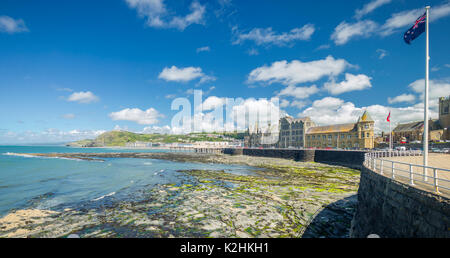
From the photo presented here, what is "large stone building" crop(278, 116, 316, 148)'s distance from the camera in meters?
90.1

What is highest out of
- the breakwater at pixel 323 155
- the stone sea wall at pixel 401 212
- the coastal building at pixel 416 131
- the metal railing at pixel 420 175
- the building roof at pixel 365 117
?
the building roof at pixel 365 117

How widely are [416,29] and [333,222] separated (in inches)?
502

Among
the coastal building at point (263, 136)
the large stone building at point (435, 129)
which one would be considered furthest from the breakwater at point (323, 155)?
the coastal building at point (263, 136)

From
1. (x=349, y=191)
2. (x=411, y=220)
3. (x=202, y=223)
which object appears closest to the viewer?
(x=411, y=220)

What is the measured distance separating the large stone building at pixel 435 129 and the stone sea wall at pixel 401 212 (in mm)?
73900

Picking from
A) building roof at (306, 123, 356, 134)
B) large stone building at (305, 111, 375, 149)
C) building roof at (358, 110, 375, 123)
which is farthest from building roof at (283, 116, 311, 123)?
building roof at (358, 110, 375, 123)

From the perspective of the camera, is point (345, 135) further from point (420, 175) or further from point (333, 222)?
point (420, 175)

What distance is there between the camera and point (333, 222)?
12.6 metres

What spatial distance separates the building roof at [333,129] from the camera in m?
74.3

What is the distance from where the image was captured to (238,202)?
16.6 metres

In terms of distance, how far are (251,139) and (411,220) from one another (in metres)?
120

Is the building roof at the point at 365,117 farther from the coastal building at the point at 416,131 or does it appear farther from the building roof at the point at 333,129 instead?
the coastal building at the point at 416,131
